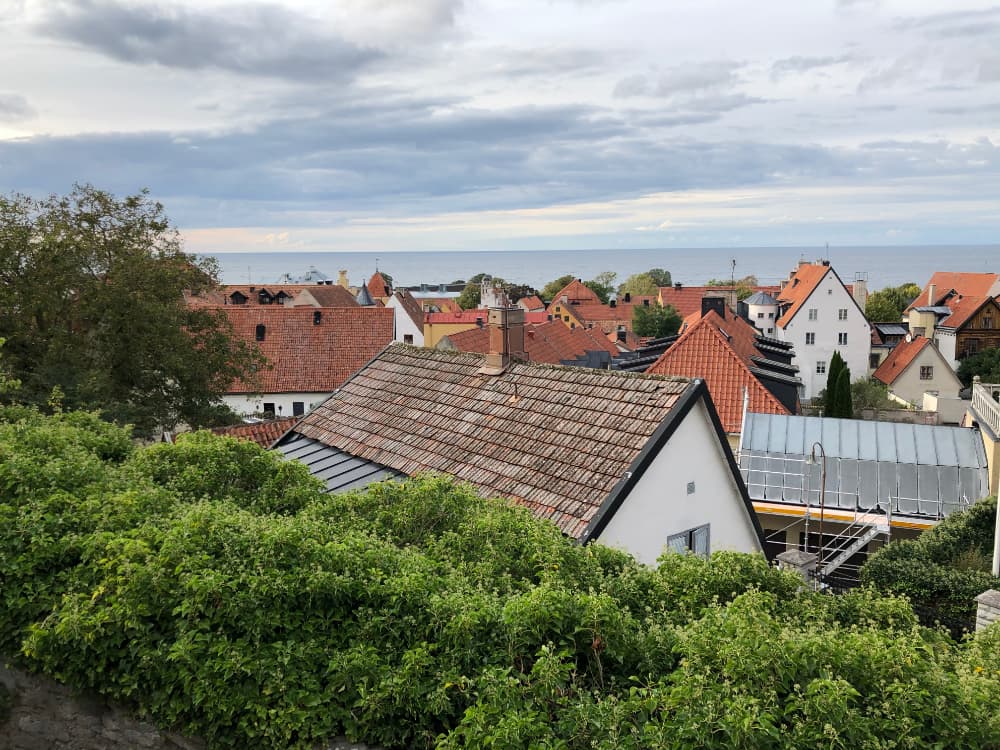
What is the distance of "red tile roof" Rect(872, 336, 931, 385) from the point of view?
54750 millimetres

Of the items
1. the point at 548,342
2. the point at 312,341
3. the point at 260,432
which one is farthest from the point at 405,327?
the point at 260,432

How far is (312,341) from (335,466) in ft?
87.5

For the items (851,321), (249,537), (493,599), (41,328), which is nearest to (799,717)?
(493,599)

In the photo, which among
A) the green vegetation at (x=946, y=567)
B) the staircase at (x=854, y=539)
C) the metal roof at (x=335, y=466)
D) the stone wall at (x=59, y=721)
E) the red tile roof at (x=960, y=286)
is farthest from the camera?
the red tile roof at (x=960, y=286)

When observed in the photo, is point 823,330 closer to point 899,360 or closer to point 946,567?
point 899,360

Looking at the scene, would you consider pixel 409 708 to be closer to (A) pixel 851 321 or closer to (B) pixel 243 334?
(B) pixel 243 334

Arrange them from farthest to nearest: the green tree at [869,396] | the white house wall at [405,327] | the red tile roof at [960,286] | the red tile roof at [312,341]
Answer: the red tile roof at [960,286], the white house wall at [405,327], the green tree at [869,396], the red tile roof at [312,341]

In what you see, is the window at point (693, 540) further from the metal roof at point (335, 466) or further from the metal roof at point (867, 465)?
the metal roof at point (867, 465)

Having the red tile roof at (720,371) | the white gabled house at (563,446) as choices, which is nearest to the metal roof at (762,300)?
the red tile roof at (720,371)

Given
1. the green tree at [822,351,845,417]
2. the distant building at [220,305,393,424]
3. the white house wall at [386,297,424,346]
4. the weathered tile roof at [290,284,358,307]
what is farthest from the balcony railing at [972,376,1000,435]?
the weathered tile roof at [290,284,358,307]

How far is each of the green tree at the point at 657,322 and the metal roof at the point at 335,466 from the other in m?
63.0

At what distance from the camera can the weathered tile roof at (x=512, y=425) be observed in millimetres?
12047

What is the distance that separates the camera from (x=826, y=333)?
5950 centimetres

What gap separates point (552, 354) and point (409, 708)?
45.2 metres
